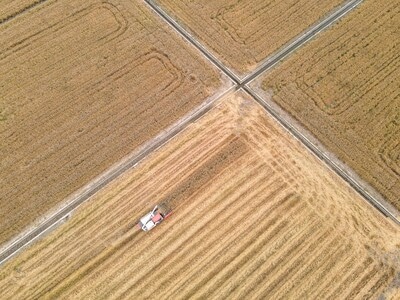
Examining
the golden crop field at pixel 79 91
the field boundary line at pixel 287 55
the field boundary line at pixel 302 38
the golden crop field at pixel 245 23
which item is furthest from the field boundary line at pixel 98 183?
the golden crop field at pixel 245 23

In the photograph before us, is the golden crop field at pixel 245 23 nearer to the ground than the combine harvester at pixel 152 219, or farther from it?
farther from it

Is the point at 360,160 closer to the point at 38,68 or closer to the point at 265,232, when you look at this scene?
the point at 265,232

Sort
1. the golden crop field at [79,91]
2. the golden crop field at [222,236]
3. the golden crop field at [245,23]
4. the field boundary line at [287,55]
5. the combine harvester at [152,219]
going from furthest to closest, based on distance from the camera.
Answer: the golden crop field at [245,23], the field boundary line at [287,55], the golden crop field at [79,91], the combine harvester at [152,219], the golden crop field at [222,236]

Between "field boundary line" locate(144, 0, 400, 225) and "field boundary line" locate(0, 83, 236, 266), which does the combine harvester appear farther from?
"field boundary line" locate(144, 0, 400, 225)

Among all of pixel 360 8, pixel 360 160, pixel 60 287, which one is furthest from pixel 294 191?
pixel 360 8

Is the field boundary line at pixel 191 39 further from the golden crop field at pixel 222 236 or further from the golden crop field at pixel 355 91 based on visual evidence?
the golden crop field at pixel 222 236

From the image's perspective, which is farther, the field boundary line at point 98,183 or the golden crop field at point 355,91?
the golden crop field at point 355,91
